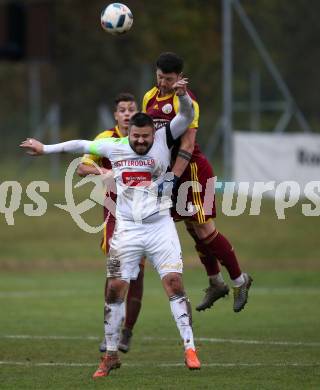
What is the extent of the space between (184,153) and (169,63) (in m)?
0.87

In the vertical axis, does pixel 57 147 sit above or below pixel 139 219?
above

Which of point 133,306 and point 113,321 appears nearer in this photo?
point 113,321

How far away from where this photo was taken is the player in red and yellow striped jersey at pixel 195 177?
11.0 m

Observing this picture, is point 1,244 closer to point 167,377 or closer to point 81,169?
point 81,169

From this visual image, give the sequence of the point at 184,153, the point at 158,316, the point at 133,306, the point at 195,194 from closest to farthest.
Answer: the point at 184,153
the point at 195,194
the point at 133,306
the point at 158,316

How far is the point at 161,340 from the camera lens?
13.5 metres

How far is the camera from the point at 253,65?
27.0 meters

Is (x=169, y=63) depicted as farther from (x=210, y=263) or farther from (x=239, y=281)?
(x=239, y=281)

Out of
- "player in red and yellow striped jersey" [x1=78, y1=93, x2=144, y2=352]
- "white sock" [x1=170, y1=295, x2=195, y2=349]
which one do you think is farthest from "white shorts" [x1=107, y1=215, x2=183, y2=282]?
"player in red and yellow striped jersey" [x1=78, y1=93, x2=144, y2=352]

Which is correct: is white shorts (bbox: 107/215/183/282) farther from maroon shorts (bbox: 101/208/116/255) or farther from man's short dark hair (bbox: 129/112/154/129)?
maroon shorts (bbox: 101/208/116/255)

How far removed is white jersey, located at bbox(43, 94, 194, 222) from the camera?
34.3ft

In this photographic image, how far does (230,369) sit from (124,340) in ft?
5.69

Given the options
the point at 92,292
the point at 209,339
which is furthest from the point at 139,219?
the point at 92,292

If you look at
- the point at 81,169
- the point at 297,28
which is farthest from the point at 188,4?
the point at 81,169
